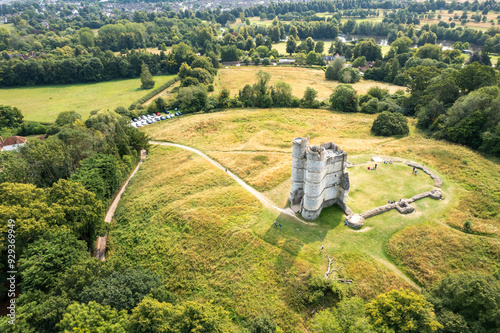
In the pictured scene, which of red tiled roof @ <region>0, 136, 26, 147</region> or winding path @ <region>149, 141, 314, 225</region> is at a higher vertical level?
red tiled roof @ <region>0, 136, 26, 147</region>

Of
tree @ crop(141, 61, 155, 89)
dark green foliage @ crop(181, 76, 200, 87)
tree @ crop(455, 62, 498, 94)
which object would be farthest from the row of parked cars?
tree @ crop(455, 62, 498, 94)

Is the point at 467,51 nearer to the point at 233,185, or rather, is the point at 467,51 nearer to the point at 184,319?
the point at 233,185

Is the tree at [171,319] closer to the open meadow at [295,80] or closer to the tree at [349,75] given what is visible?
the open meadow at [295,80]

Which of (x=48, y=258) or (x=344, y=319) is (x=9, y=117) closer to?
(x=48, y=258)

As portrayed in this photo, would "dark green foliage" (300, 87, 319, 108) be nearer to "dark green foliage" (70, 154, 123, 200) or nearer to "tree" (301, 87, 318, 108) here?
"tree" (301, 87, 318, 108)

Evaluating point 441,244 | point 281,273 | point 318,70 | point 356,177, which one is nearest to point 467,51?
point 318,70

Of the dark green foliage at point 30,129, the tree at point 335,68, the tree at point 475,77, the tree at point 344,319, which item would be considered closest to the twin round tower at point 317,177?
the tree at point 344,319
